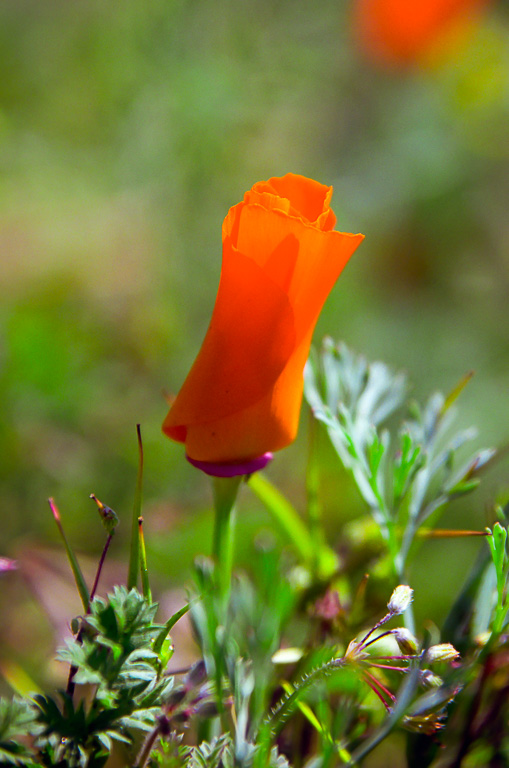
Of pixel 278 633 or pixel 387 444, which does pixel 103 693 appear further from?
pixel 387 444

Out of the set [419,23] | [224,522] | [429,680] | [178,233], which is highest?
[419,23]

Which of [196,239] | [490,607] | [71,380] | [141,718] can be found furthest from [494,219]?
[141,718]

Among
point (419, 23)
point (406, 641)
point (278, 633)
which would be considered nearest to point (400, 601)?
point (406, 641)

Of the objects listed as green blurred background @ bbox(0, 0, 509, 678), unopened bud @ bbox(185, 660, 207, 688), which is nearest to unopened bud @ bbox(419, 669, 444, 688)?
unopened bud @ bbox(185, 660, 207, 688)

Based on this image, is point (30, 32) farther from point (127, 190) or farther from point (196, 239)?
point (196, 239)

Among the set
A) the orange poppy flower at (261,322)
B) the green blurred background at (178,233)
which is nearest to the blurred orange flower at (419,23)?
the green blurred background at (178,233)

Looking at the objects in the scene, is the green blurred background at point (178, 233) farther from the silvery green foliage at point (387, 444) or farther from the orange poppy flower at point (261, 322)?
the orange poppy flower at point (261, 322)

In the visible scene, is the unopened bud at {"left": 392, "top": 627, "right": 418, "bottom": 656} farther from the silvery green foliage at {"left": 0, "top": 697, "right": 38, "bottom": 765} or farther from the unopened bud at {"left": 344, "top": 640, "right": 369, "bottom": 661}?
the silvery green foliage at {"left": 0, "top": 697, "right": 38, "bottom": 765}
